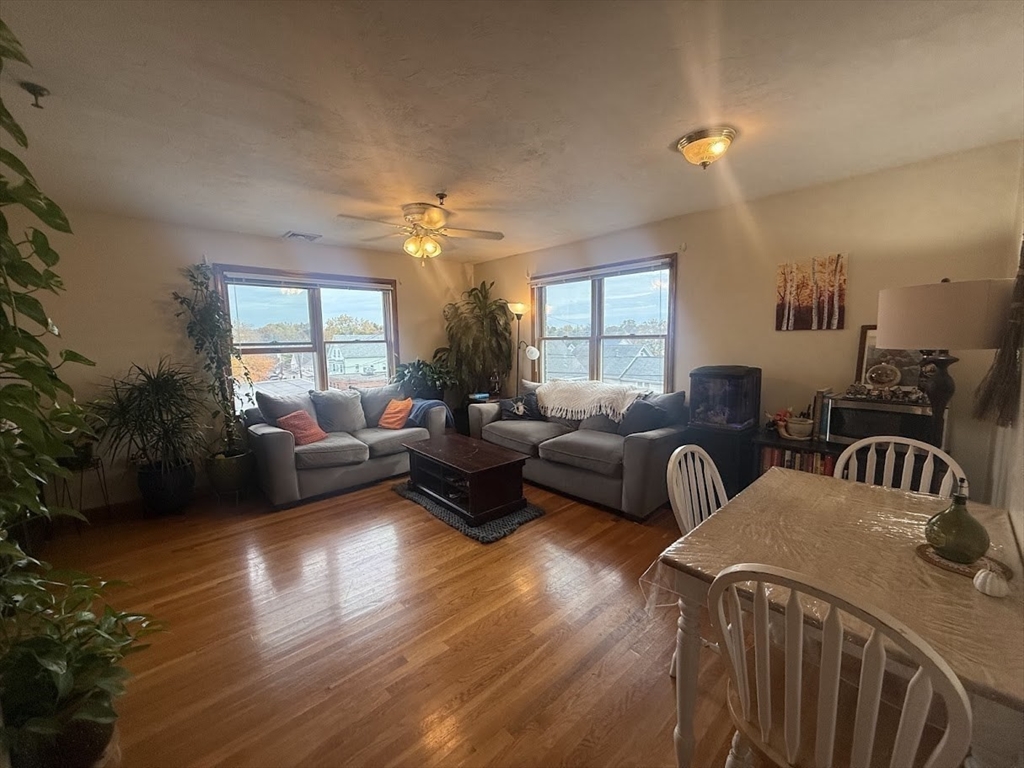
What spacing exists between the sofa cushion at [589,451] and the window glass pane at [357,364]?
2.44 metres

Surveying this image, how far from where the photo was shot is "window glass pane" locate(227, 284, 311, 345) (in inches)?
157

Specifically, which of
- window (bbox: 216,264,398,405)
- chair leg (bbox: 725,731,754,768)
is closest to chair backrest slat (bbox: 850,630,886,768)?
chair leg (bbox: 725,731,754,768)

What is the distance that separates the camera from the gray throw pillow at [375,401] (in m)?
4.39

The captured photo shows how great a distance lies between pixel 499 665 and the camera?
1.78m

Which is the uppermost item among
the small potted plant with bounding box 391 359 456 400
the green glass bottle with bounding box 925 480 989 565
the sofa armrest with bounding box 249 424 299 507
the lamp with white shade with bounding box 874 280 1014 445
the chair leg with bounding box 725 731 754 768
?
the lamp with white shade with bounding box 874 280 1014 445

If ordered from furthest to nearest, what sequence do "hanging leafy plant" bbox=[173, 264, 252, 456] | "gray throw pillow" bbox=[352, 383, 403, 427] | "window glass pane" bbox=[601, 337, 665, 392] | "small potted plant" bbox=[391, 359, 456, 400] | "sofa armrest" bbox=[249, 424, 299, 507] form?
"small potted plant" bbox=[391, 359, 456, 400] < "gray throw pillow" bbox=[352, 383, 403, 427] < "window glass pane" bbox=[601, 337, 665, 392] < "hanging leafy plant" bbox=[173, 264, 252, 456] < "sofa armrest" bbox=[249, 424, 299, 507]

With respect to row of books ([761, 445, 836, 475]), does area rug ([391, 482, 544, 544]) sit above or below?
below

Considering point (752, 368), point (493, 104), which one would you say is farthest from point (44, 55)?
point (752, 368)

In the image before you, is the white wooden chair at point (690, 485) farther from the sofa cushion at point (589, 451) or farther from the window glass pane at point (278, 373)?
the window glass pane at point (278, 373)

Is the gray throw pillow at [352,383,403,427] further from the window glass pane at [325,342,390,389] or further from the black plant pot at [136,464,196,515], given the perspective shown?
the black plant pot at [136,464,196,515]

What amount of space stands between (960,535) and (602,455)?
212 cm

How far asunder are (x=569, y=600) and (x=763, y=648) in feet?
4.54

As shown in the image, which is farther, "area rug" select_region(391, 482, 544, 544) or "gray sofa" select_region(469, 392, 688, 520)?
"gray sofa" select_region(469, 392, 688, 520)

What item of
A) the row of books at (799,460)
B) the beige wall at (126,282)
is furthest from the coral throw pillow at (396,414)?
the row of books at (799,460)
